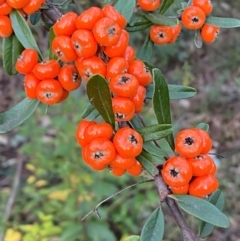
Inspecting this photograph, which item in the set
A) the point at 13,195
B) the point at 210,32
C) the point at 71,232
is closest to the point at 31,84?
the point at 210,32

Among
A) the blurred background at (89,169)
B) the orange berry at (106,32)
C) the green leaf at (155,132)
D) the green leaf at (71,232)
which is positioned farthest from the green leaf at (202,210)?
the green leaf at (71,232)

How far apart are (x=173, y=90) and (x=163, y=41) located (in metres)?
0.13

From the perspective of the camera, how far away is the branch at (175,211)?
0.85 m

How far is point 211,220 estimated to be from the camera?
89 centimetres

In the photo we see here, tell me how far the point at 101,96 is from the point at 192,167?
0.79 ft

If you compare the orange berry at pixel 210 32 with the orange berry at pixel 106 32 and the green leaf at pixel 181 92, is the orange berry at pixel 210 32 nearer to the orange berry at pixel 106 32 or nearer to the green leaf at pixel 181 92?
the green leaf at pixel 181 92

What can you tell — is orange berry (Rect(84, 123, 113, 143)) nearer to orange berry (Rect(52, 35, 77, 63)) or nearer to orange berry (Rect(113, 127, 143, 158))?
orange berry (Rect(113, 127, 143, 158))

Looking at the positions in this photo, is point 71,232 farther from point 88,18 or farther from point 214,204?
point 88,18

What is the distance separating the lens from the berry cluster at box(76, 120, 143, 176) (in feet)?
2.78

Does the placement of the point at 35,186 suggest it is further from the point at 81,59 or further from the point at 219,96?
the point at 81,59

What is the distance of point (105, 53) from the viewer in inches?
35.9

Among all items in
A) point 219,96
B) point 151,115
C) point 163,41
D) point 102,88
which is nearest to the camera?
point 102,88

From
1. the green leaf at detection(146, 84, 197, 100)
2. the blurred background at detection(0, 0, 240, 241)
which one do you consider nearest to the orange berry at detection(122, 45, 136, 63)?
the green leaf at detection(146, 84, 197, 100)

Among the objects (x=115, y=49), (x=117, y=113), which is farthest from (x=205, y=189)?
(x=115, y=49)
